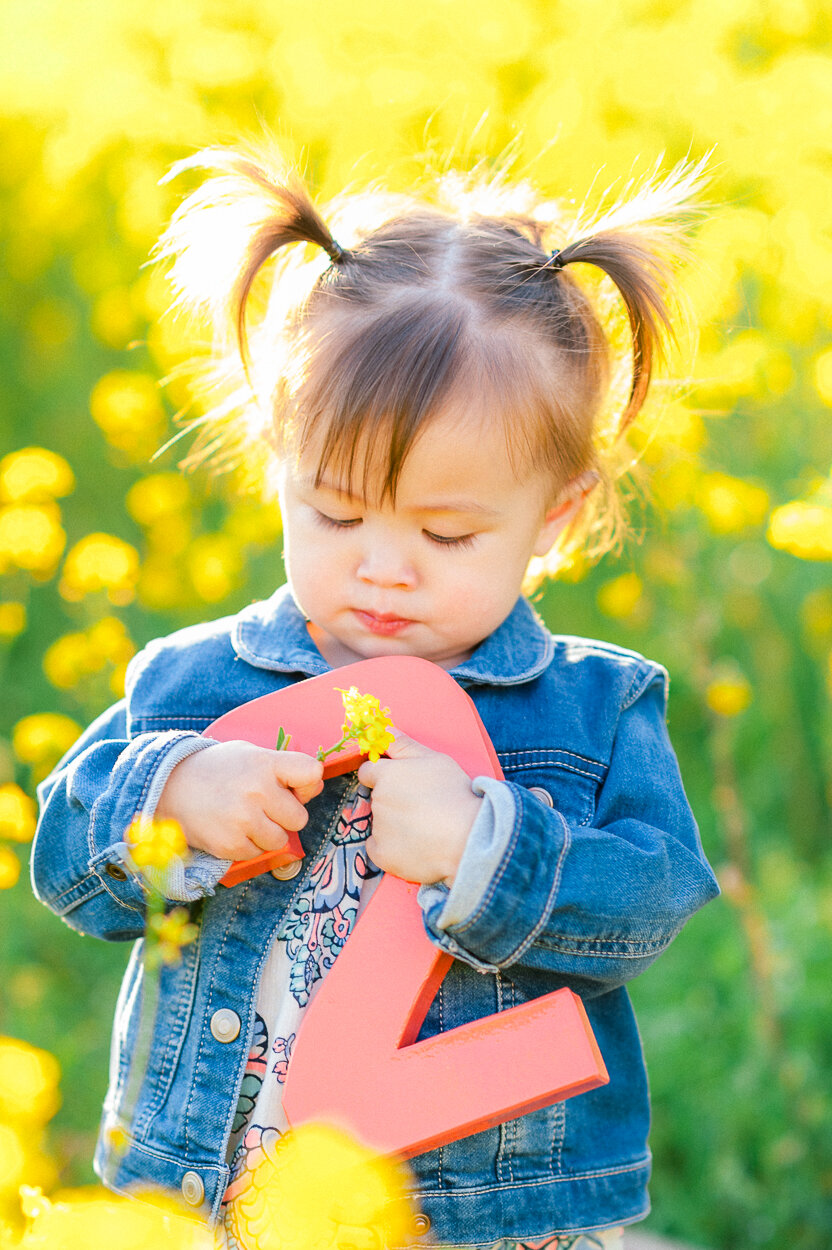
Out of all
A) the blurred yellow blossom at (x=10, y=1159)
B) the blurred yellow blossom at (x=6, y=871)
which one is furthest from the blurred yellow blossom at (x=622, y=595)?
the blurred yellow blossom at (x=10, y=1159)

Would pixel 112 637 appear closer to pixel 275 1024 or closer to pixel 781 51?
pixel 275 1024

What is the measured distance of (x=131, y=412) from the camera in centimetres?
235

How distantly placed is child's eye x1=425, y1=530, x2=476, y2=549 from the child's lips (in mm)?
94

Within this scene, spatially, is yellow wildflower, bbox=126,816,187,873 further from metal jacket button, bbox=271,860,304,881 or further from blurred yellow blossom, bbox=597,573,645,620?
blurred yellow blossom, bbox=597,573,645,620

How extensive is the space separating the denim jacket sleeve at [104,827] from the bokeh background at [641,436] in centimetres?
10

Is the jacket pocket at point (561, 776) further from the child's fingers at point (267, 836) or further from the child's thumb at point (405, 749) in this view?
the child's fingers at point (267, 836)

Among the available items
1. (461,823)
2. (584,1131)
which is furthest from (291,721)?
(584,1131)

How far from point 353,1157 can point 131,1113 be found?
13.0 inches

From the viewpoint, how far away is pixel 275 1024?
3.93ft

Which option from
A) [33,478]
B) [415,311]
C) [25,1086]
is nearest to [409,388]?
[415,311]

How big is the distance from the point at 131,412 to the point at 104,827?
1.35 m

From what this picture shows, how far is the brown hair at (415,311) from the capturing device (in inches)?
46.3

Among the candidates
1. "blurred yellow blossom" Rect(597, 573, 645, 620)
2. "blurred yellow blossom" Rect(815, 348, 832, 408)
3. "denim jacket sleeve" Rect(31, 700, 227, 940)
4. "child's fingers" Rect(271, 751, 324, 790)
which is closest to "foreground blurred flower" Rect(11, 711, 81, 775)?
"denim jacket sleeve" Rect(31, 700, 227, 940)

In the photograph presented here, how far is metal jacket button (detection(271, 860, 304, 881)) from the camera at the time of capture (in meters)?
1.23
